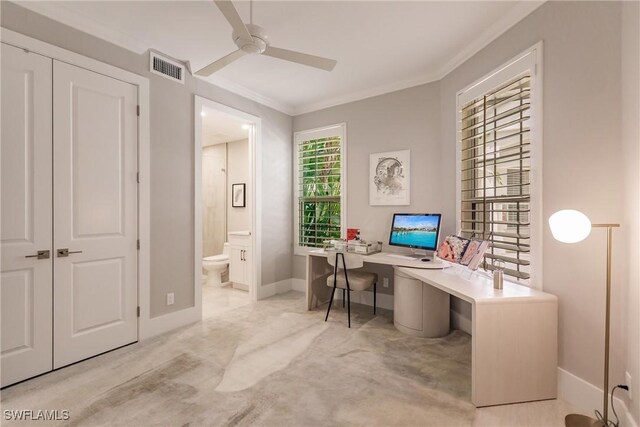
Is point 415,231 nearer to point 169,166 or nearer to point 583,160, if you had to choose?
point 583,160

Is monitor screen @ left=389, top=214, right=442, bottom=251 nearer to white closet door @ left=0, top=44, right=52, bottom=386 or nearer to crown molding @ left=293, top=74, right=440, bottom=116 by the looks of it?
crown molding @ left=293, top=74, right=440, bottom=116

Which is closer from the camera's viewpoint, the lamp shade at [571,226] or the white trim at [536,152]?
the lamp shade at [571,226]

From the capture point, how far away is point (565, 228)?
1.62m

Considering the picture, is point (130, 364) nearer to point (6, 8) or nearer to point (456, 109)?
point (6, 8)

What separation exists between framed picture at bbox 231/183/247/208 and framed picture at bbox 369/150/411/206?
263cm

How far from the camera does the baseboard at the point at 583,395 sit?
1.67m

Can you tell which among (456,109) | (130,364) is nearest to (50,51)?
(130,364)

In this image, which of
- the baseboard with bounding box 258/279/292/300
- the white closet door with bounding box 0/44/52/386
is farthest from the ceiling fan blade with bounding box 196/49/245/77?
the baseboard with bounding box 258/279/292/300

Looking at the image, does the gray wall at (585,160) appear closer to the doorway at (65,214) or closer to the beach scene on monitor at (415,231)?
the beach scene on monitor at (415,231)

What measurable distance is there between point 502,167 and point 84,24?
3.64 meters

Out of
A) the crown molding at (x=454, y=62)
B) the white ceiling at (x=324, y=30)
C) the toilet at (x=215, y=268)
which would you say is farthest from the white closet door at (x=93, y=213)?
the crown molding at (x=454, y=62)

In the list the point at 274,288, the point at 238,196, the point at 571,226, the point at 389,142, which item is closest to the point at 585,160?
the point at 571,226

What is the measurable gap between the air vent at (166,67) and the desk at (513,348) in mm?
3340

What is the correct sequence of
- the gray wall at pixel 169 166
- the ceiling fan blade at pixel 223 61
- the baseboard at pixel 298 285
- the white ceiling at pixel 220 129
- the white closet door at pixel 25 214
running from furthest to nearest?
the baseboard at pixel 298 285 → the white ceiling at pixel 220 129 → the gray wall at pixel 169 166 → the ceiling fan blade at pixel 223 61 → the white closet door at pixel 25 214
